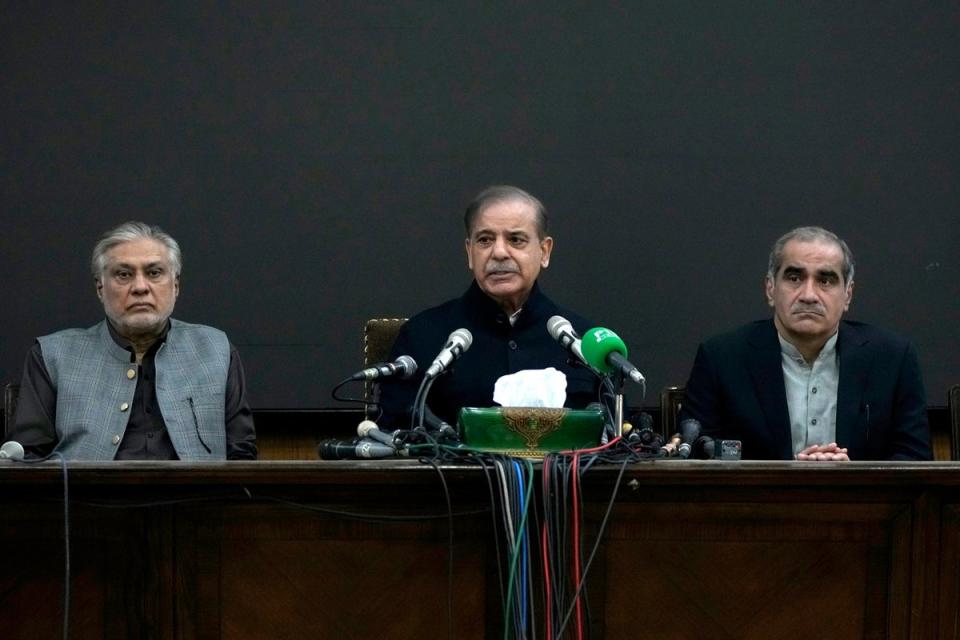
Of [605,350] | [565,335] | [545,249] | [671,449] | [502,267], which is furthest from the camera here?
[545,249]

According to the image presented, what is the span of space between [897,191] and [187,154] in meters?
2.11

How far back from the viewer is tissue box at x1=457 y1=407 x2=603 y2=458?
242 centimetres

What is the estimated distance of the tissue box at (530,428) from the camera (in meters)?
2.42

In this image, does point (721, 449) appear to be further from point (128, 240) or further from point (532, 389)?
point (128, 240)

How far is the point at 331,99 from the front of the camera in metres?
3.80

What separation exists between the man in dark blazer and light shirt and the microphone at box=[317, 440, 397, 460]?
103 centimetres

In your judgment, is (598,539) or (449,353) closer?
(598,539)

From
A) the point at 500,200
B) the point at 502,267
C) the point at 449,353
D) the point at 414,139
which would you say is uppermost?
the point at 414,139

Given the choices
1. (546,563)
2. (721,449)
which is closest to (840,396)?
(721,449)

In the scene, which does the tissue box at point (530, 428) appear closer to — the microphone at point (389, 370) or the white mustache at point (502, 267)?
the microphone at point (389, 370)

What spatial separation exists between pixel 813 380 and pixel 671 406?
1.18 feet

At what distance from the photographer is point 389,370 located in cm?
253

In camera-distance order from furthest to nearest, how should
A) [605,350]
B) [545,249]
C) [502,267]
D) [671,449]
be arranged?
[545,249] → [502,267] → [671,449] → [605,350]

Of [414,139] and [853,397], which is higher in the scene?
[414,139]
